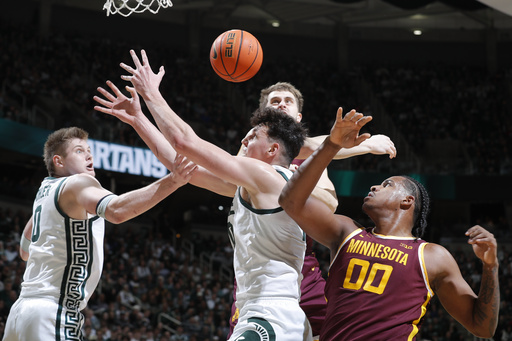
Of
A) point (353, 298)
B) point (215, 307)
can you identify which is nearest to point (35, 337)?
point (353, 298)

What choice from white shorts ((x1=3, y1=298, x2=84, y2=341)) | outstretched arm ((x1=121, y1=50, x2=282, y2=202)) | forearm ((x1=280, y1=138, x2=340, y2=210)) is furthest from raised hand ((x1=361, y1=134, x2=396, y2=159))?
white shorts ((x1=3, y1=298, x2=84, y2=341))

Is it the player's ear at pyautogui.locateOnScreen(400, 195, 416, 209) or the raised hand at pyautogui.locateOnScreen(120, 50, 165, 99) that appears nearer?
the player's ear at pyautogui.locateOnScreen(400, 195, 416, 209)

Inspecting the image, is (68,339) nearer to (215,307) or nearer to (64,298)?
(64,298)

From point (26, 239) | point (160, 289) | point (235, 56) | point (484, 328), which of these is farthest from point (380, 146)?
point (160, 289)

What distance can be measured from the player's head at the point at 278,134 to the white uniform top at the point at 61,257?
141cm

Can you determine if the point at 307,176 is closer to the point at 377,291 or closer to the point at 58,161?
the point at 377,291

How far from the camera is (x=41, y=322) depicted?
14.6 ft

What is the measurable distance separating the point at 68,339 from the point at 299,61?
2418 centimetres

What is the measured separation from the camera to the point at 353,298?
12.0ft

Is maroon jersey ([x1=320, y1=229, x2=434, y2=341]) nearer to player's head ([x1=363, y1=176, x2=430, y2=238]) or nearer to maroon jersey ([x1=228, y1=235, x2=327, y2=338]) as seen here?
player's head ([x1=363, y1=176, x2=430, y2=238])

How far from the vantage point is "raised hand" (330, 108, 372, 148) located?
131 inches

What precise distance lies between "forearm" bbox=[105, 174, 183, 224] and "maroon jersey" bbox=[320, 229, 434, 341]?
1.26 meters

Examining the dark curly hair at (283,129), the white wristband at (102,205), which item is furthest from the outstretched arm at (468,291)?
the white wristband at (102,205)

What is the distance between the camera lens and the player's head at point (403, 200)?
12.9 feet
